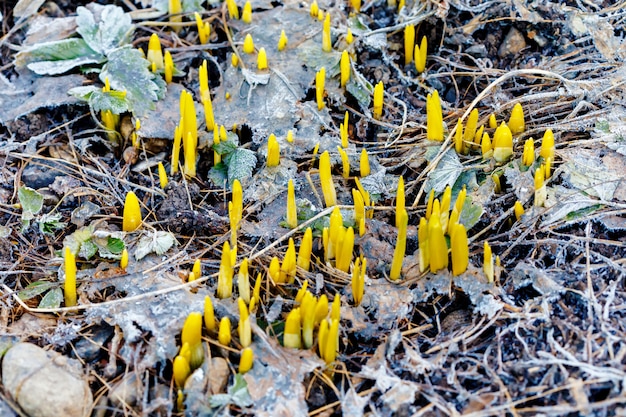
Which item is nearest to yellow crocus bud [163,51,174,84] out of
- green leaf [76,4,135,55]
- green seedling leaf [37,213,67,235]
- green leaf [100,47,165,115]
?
green leaf [100,47,165,115]

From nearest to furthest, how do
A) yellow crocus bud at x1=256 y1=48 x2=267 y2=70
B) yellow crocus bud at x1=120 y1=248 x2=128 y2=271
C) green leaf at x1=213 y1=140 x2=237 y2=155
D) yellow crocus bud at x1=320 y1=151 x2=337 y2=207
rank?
yellow crocus bud at x1=120 y1=248 x2=128 y2=271 < yellow crocus bud at x1=320 y1=151 x2=337 y2=207 < green leaf at x1=213 y1=140 x2=237 y2=155 < yellow crocus bud at x1=256 y1=48 x2=267 y2=70

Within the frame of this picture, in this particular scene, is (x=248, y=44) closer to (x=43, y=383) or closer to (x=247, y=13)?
(x=247, y=13)

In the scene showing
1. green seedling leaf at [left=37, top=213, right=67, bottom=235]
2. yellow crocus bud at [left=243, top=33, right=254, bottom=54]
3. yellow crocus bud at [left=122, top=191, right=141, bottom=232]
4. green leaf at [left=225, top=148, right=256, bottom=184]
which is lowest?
green seedling leaf at [left=37, top=213, right=67, bottom=235]

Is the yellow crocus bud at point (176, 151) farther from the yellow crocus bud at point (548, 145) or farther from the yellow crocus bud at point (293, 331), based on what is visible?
the yellow crocus bud at point (548, 145)

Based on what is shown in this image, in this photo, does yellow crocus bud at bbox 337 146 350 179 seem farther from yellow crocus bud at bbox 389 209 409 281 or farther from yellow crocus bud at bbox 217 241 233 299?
yellow crocus bud at bbox 217 241 233 299

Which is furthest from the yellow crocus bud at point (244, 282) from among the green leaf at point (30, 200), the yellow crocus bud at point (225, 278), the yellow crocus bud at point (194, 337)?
Result: the green leaf at point (30, 200)

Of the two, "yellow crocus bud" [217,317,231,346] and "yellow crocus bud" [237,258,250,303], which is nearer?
"yellow crocus bud" [217,317,231,346]
